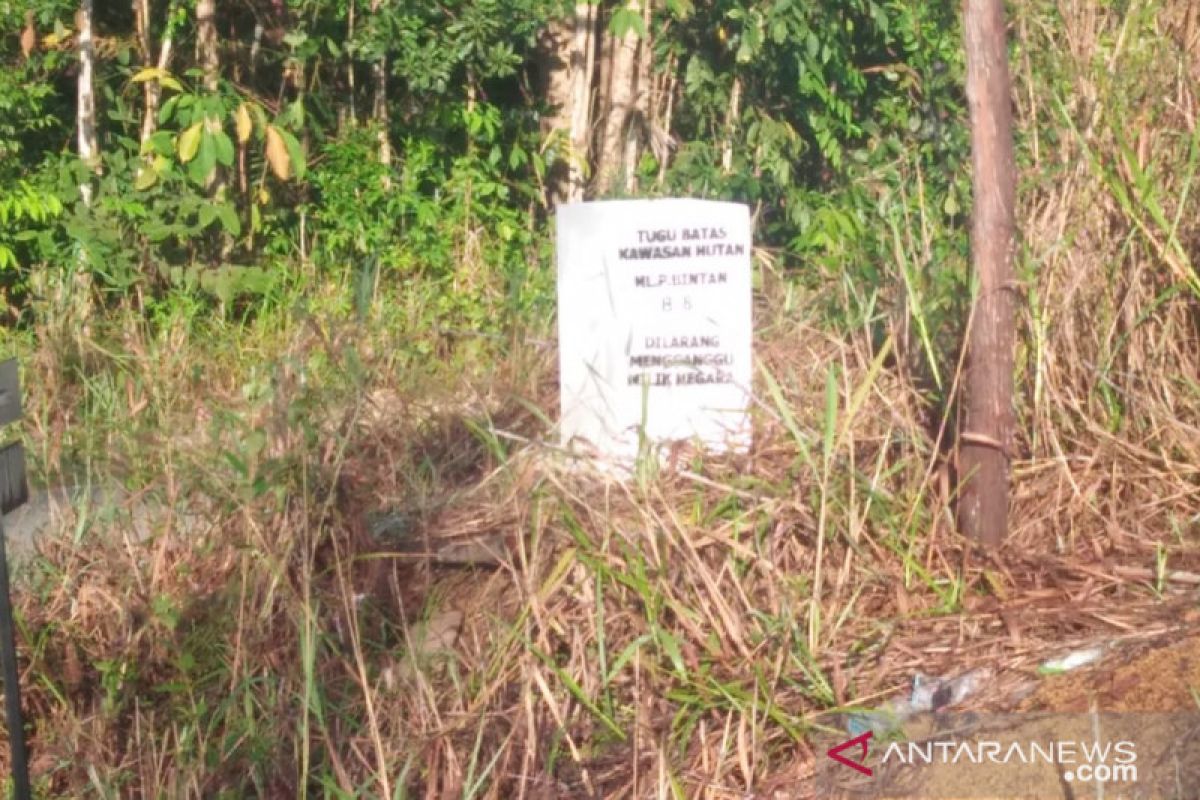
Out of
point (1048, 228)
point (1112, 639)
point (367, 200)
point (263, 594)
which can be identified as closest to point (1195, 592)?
point (1112, 639)

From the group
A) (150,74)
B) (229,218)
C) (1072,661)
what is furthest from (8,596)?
(150,74)

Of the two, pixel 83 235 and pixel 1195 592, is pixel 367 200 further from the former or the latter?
pixel 1195 592

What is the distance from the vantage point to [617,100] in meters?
7.30

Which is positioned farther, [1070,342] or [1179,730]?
[1070,342]

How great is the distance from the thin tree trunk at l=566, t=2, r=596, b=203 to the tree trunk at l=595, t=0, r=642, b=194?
79 millimetres

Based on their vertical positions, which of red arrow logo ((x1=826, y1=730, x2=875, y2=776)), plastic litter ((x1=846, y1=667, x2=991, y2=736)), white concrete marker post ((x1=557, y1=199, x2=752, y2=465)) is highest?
white concrete marker post ((x1=557, y1=199, x2=752, y2=465))

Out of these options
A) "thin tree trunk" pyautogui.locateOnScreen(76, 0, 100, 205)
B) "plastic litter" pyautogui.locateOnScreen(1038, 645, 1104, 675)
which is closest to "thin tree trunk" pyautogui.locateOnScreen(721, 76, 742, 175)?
"thin tree trunk" pyautogui.locateOnScreen(76, 0, 100, 205)

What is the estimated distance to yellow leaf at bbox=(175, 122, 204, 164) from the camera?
6188 millimetres

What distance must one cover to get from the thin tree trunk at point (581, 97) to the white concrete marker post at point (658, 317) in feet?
9.75

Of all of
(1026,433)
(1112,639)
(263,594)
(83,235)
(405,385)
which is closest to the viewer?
(1112,639)

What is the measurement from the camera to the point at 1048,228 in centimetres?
433

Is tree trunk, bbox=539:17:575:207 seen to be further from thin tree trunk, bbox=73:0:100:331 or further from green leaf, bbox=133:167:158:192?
thin tree trunk, bbox=73:0:100:331

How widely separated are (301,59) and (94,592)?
3.59m

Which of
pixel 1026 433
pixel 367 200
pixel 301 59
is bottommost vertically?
pixel 1026 433
